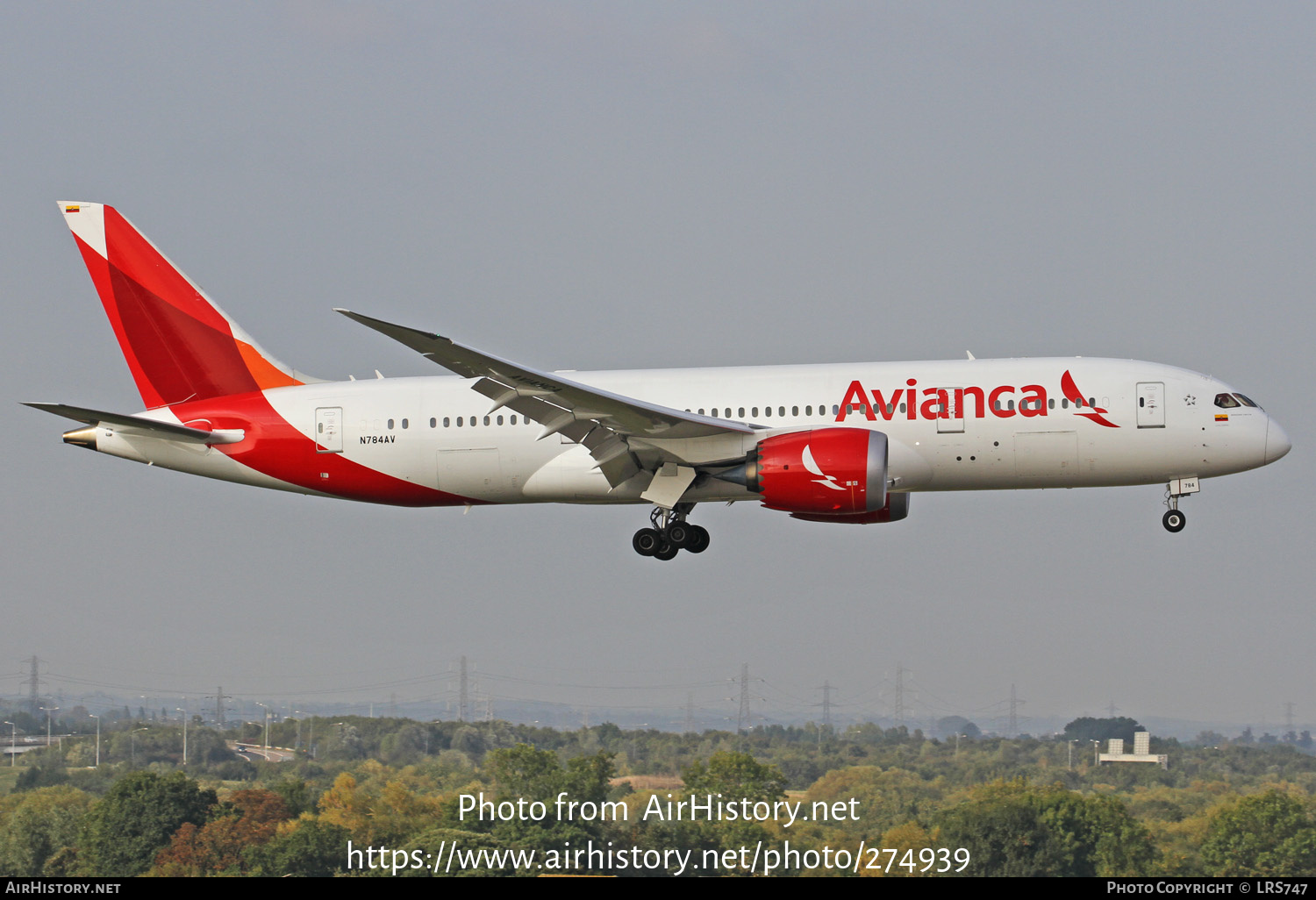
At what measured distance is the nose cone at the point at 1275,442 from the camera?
27609 mm

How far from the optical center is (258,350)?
32156 millimetres

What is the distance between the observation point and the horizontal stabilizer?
2831 cm

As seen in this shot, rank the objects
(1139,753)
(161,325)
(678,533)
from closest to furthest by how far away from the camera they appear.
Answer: (678,533) < (161,325) < (1139,753)

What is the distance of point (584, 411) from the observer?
2659 centimetres

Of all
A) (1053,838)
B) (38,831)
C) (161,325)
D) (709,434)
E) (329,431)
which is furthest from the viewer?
(38,831)

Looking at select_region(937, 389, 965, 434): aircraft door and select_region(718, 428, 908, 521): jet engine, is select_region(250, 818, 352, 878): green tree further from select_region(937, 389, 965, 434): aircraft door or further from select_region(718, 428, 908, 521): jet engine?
select_region(937, 389, 965, 434): aircraft door

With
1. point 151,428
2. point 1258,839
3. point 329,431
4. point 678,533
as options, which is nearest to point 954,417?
point 678,533

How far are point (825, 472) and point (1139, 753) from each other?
28.6 meters

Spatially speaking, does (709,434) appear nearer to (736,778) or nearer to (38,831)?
(736,778)

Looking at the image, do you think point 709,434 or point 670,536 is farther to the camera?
point 670,536

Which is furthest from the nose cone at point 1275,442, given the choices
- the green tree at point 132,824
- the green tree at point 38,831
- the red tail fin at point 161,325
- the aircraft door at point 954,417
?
the green tree at point 38,831

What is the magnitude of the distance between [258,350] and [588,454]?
9.32 metres

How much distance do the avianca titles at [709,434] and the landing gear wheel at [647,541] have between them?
0.03 metres

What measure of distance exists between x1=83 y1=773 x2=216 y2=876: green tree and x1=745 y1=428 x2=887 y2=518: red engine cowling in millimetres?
26022
